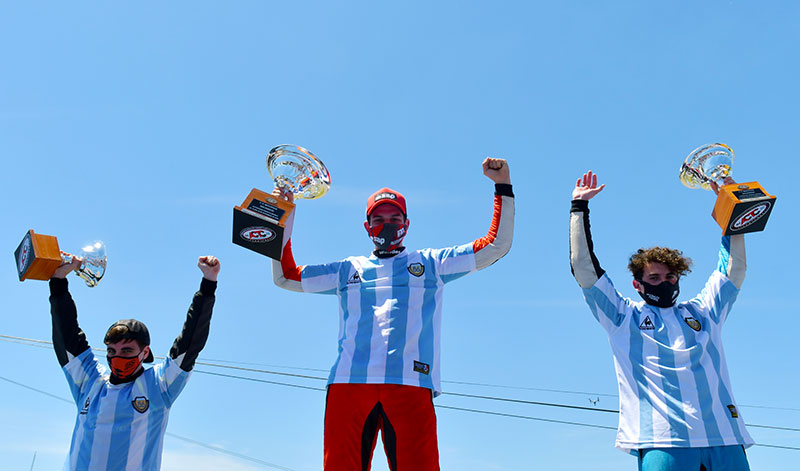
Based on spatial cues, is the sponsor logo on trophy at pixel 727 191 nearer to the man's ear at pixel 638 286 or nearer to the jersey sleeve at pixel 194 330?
the man's ear at pixel 638 286

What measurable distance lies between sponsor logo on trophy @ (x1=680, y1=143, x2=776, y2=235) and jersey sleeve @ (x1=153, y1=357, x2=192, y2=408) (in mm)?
4295

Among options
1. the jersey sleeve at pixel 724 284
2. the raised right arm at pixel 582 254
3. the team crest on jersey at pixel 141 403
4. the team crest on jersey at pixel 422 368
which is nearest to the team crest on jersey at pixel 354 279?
the team crest on jersey at pixel 422 368

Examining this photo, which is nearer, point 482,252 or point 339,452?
point 339,452

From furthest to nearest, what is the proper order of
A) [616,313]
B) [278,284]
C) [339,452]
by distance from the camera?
1. [278,284]
2. [616,313]
3. [339,452]

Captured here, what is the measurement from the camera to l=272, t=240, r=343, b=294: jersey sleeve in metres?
5.83

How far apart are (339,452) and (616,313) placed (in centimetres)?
222

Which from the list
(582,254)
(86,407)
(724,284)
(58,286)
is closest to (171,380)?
(86,407)

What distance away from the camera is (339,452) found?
16.3ft

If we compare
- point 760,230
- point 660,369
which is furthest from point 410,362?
point 760,230

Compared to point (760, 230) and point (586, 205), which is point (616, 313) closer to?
point (586, 205)

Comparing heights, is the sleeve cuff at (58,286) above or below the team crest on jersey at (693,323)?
above

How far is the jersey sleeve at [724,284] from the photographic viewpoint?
5.55 meters

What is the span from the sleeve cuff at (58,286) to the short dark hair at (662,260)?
4.55 meters

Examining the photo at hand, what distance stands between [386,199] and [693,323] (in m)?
2.43
